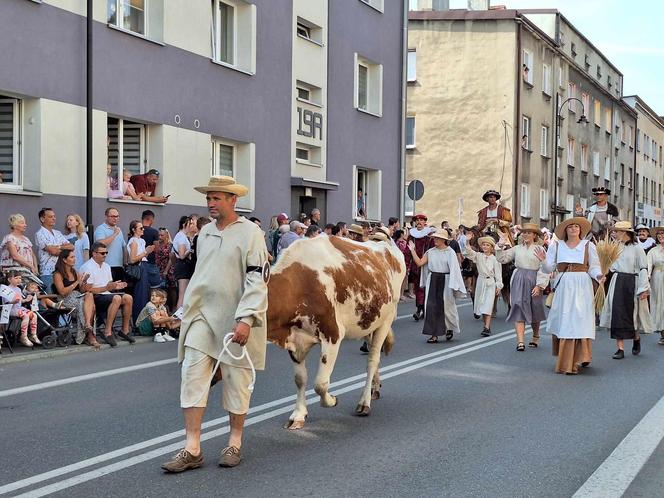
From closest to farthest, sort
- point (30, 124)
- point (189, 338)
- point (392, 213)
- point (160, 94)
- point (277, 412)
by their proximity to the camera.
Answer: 1. point (189, 338)
2. point (277, 412)
3. point (30, 124)
4. point (160, 94)
5. point (392, 213)

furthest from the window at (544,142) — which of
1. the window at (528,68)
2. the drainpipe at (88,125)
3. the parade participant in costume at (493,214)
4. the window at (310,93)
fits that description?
the drainpipe at (88,125)

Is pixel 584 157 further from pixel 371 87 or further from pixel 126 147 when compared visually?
pixel 126 147

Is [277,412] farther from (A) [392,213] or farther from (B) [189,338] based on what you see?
(A) [392,213]

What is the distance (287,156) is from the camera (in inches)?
907

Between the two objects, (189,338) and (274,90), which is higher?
(274,90)

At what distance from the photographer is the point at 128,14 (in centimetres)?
1769

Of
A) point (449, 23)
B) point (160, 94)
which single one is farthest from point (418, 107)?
point (160, 94)

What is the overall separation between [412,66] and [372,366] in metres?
32.9

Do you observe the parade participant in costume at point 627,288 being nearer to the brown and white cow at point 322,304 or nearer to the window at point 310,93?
the brown and white cow at point 322,304

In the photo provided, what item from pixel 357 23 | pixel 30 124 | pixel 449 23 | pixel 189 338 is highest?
pixel 449 23

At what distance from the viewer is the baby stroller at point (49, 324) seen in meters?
12.3

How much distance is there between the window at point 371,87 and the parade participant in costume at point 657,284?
14.5 metres

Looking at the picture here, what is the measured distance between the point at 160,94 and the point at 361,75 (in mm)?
11045

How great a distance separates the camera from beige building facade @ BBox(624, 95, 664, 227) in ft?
221
